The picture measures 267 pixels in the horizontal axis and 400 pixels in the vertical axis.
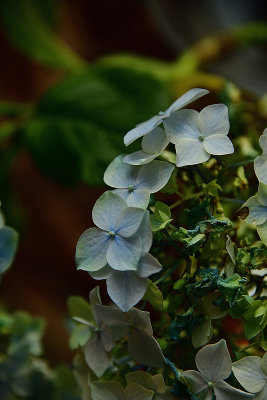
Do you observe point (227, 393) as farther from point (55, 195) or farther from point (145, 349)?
point (55, 195)

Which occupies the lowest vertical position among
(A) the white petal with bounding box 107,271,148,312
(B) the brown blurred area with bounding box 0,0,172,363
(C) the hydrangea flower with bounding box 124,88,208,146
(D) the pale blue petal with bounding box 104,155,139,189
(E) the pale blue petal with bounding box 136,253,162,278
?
(B) the brown blurred area with bounding box 0,0,172,363

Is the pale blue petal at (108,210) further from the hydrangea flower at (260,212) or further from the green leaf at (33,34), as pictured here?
the green leaf at (33,34)

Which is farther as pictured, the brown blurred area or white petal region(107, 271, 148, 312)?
the brown blurred area

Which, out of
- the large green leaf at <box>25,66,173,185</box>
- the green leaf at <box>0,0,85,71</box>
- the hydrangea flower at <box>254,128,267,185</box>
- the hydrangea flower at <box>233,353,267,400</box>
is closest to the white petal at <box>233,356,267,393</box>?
the hydrangea flower at <box>233,353,267,400</box>

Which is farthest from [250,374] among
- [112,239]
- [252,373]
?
[112,239]

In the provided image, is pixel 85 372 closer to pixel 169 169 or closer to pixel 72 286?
pixel 169 169

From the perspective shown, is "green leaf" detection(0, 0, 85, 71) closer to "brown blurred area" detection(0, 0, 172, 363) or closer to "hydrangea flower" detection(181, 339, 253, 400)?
"brown blurred area" detection(0, 0, 172, 363)

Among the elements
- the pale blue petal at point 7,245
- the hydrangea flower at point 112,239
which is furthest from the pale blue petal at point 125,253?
the pale blue petal at point 7,245

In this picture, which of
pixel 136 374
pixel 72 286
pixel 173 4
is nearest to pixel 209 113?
A: pixel 136 374
